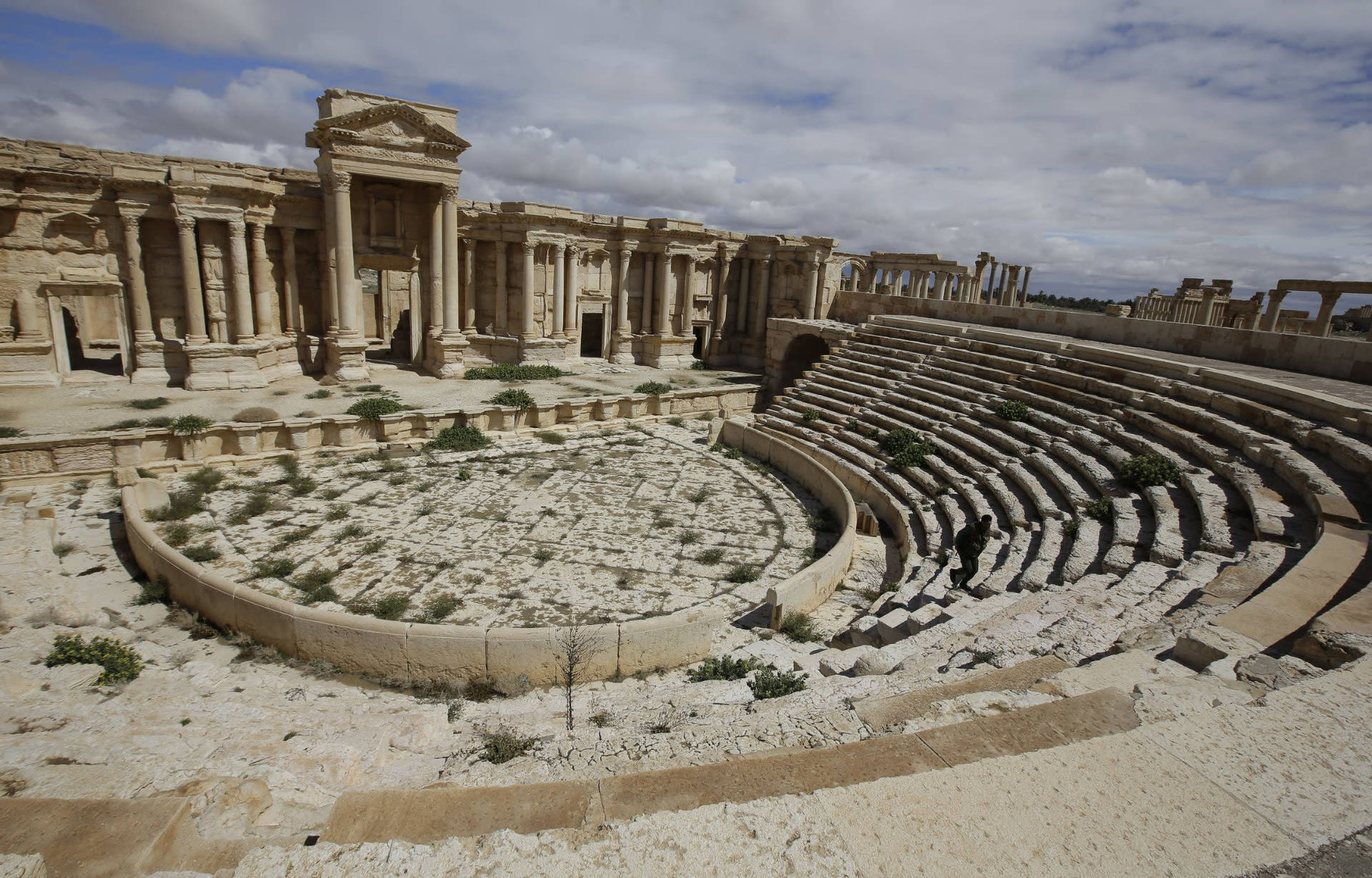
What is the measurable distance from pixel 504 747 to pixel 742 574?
623cm

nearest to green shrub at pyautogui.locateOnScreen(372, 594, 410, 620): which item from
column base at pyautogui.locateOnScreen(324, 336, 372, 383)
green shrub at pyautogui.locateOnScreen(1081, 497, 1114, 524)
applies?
green shrub at pyautogui.locateOnScreen(1081, 497, 1114, 524)

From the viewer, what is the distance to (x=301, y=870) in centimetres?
341

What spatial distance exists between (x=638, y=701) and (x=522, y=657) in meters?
1.60

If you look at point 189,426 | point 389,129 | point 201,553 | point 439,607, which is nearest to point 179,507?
point 201,553

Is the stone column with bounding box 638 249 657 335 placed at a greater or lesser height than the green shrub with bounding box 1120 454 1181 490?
greater

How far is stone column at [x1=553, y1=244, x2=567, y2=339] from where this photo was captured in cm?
2539

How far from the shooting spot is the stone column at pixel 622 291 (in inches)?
1088

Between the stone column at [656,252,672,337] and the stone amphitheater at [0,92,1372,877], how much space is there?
15.1ft

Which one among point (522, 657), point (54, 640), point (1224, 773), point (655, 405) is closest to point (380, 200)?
point (655, 405)

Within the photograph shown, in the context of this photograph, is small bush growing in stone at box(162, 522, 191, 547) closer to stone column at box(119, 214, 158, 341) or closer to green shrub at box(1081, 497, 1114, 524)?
stone column at box(119, 214, 158, 341)

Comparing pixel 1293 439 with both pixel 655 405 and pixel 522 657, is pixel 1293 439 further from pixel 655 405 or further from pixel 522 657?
pixel 655 405

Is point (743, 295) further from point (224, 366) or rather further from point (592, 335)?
point (224, 366)

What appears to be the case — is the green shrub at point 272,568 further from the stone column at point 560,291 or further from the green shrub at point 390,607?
the stone column at point 560,291

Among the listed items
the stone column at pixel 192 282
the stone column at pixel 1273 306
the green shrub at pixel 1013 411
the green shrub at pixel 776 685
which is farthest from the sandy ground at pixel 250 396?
the stone column at pixel 1273 306
